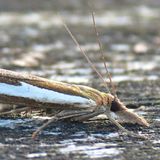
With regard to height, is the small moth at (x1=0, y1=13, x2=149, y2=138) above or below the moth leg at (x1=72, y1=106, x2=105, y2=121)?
above

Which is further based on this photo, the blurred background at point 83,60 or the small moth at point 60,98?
the small moth at point 60,98

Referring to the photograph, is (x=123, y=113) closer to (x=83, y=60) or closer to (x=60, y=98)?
(x=60, y=98)

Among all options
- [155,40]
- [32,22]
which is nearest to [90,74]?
[155,40]

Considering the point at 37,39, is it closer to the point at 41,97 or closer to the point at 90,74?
the point at 90,74

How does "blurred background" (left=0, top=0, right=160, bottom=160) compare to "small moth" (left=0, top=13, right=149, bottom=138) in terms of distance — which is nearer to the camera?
"blurred background" (left=0, top=0, right=160, bottom=160)
